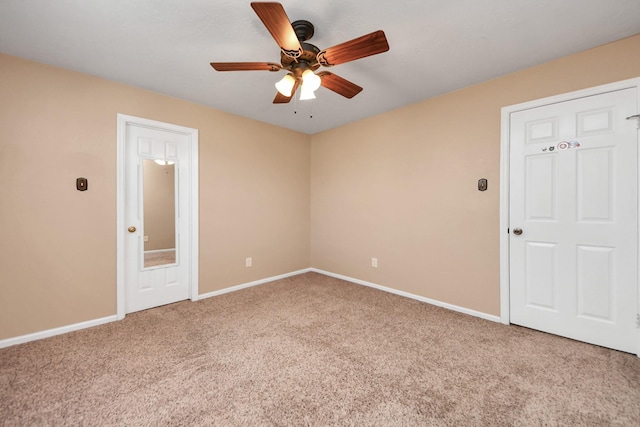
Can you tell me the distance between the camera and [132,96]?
283 cm

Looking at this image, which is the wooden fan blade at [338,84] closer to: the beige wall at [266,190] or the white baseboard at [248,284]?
the beige wall at [266,190]

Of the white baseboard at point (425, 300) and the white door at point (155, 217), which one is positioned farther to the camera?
the white door at point (155, 217)

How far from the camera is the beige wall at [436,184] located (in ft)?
8.02

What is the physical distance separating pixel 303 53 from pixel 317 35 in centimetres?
31

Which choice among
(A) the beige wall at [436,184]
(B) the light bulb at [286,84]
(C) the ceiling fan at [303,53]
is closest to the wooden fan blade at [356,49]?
(C) the ceiling fan at [303,53]

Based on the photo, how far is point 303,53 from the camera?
1810 mm

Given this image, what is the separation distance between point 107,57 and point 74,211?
144 cm

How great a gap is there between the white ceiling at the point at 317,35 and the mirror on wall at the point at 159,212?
3.00 ft

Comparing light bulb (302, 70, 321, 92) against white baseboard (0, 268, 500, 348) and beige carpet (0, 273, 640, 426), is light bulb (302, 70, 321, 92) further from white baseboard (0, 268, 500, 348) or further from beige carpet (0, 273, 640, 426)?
white baseboard (0, 268, 500, 348)

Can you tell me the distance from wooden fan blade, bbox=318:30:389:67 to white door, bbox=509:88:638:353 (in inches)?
72.1

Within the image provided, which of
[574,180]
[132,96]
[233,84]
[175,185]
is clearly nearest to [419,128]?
[574,180]

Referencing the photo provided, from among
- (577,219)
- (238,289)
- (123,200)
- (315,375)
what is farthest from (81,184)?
(577,219)

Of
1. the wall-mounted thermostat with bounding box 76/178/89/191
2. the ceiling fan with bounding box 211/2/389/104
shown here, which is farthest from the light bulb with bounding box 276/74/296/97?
the wall-mounted thermostat with bounding box 76/178/89/191

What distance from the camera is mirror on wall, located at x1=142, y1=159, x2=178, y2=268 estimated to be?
3000 mm
